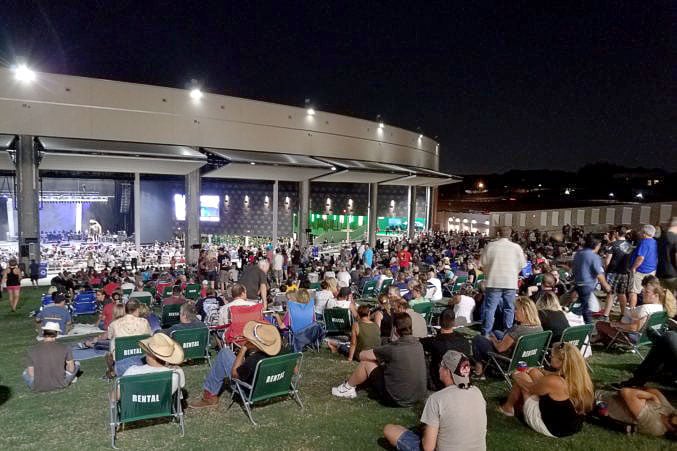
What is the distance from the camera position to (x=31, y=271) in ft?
55.9

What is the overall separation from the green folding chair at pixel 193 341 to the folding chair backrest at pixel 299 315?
137 centimetres

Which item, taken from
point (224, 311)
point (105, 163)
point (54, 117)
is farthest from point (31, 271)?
point (224, 311)

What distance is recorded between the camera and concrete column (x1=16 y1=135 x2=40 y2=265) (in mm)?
17797

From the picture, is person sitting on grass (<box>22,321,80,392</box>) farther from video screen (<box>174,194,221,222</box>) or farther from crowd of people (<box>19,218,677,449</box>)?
video screen (<box>174,194,221,222</box>)

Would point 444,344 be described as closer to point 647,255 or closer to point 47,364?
point 47,364

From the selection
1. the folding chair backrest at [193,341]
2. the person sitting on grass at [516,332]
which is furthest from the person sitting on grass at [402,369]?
the folding chair backrest at [193,341]

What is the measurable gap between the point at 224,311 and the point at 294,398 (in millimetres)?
2246

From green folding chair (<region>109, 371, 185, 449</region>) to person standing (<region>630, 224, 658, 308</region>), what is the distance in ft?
26.2

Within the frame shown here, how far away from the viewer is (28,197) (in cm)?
1791

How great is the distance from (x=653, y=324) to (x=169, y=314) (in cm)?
850

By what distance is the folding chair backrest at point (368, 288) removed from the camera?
12.9 metres

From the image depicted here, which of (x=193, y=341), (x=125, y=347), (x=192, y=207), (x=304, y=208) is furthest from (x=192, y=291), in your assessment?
(x=304, y=208)

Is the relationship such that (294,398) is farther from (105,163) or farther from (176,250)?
(176,250)

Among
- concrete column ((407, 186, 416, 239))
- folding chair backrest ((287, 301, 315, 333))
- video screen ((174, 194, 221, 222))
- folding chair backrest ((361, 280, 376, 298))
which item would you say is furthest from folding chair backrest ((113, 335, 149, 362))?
concrete column ((407, 186, 416, 239))
